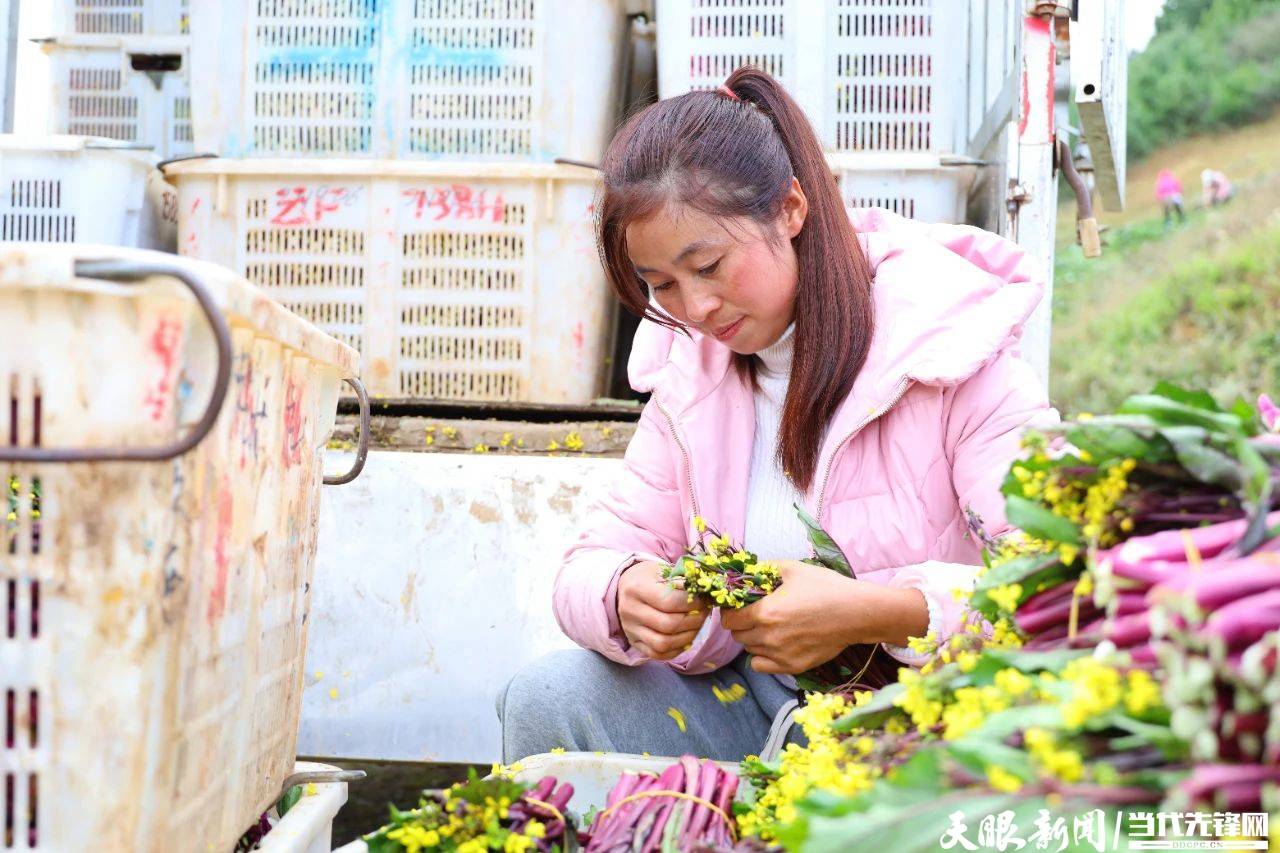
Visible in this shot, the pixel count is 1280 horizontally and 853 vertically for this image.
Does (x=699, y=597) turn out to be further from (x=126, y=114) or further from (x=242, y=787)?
(x=126, y=114)

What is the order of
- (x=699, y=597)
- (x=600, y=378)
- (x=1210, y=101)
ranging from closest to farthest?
(x=699, y=597), (x=600, y=378), (x=1210, y=101)

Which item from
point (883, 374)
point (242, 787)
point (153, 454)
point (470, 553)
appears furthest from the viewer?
point (470, 553)

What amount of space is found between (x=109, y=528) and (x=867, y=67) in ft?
7.80

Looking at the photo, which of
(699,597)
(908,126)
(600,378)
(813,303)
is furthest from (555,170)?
(699,597)

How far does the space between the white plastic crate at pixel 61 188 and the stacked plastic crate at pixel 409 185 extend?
179 millimetres

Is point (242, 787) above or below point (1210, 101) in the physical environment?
below

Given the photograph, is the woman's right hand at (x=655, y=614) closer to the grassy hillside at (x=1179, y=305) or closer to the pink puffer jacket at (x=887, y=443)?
the pink puffer jacket at (x=887, y=443)

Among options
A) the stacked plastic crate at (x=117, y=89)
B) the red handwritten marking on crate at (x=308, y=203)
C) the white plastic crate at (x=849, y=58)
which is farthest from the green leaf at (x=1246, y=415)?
the stacked plastic crate at (x=117, y=89)

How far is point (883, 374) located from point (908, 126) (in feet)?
4.26

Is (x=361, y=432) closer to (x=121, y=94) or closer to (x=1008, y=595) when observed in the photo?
(x=1008, y=595)

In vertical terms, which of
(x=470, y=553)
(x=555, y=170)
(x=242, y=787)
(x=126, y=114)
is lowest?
(x=242, y=787)

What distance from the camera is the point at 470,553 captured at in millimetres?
2785

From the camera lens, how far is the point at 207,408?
1168 millimetres

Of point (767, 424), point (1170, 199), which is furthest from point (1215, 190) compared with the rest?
point (767, 424)
